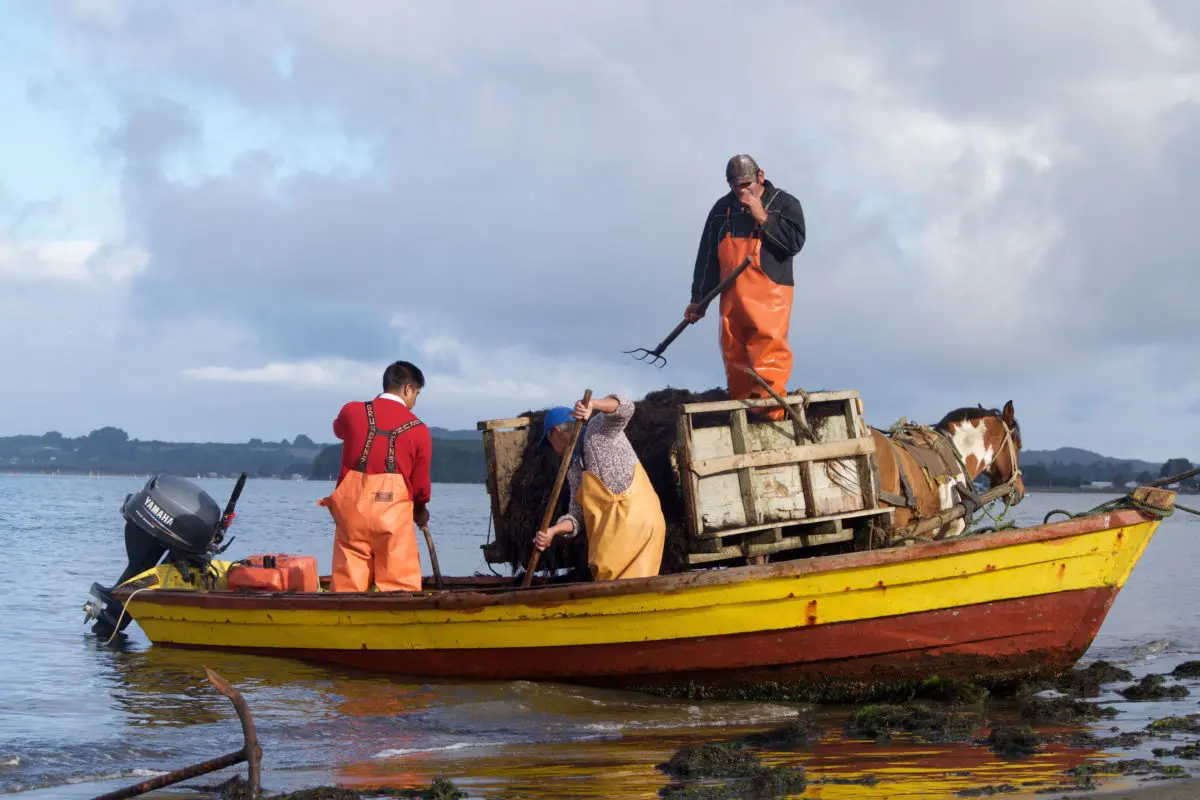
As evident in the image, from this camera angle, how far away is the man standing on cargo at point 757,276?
333 inches

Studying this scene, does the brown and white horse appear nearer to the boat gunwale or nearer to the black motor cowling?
the boat gunwale

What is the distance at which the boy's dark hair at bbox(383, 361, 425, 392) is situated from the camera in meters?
8.61

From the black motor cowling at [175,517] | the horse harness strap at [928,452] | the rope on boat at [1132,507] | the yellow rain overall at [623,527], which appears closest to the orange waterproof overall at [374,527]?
the yellow rain overall at [623,527]

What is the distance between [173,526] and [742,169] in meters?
6.14

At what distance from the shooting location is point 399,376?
8609mm

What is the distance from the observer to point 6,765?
22.6ft

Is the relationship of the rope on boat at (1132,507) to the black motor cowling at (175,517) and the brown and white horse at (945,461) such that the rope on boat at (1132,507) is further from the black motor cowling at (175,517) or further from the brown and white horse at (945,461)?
the black motor cowling at (175,517)

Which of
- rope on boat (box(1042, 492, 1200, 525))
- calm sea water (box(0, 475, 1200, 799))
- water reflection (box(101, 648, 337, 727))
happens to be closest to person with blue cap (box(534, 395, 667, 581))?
calm sea water (box(0, 475, 1200, 799))

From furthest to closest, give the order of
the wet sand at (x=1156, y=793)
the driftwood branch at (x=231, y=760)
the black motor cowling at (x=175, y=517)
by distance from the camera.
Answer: the black motor cowling at (x=175, y=517) < the wet sand at (x=1156, y=793) < the driftwood branch at (x=231, y=760)

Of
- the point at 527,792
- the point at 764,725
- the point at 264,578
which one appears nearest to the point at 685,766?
the point at 527,792

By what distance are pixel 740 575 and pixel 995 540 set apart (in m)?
1.67

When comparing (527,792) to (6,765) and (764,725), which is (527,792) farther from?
(6,765)

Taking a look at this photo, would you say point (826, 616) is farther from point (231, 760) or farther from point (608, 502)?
point (231, 760)

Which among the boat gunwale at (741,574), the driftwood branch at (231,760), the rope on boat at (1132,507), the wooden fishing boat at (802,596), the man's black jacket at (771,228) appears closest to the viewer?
the driftwood branch at (231,760)
